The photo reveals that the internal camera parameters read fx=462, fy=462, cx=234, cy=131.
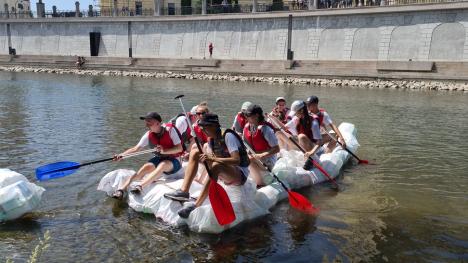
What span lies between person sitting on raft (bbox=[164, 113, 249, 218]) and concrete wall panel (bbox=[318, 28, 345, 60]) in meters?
34.2

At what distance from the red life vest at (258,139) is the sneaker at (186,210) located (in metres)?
2.13

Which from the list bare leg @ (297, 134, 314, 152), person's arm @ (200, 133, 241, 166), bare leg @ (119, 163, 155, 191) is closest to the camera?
person's arm @ (200, 133, 241, 166)

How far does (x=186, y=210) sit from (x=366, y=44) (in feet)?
113

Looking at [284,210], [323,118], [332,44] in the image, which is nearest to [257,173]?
[284,210]

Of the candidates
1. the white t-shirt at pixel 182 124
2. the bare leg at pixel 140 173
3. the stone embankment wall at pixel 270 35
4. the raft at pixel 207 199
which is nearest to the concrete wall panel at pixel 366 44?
the stone embankment wall at pixel 270 35

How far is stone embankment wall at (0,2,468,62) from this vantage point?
35.0 meters

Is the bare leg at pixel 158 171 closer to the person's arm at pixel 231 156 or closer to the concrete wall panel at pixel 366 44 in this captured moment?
the person's arm at pixel 231 156

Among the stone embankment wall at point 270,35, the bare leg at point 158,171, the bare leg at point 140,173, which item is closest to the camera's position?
the bare leg at point 158,171

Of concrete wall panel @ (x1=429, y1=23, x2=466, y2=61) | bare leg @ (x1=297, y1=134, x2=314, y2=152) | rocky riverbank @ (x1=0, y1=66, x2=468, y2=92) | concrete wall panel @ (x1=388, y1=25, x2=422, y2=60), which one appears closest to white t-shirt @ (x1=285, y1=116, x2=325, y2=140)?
bare leg @ (x1=297, y1=134, x2=314, y2=152)

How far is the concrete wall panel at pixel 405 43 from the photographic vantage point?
118ft

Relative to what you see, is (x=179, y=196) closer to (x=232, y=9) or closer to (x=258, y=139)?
(x=258, y=139)

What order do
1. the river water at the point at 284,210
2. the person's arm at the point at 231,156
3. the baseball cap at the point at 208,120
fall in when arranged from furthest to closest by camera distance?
the person's arm at the point at 231,156 < the baseball cap at the point at 208,120 < the river water at the point at 284,210

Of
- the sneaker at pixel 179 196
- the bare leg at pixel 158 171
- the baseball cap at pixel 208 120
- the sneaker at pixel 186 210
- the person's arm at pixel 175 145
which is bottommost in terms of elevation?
the sneaker at pixel 186 210

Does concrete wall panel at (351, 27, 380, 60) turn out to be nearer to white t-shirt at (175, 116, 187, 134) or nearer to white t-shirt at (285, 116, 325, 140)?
white t-shirt at (285, 116, 325, 140)
